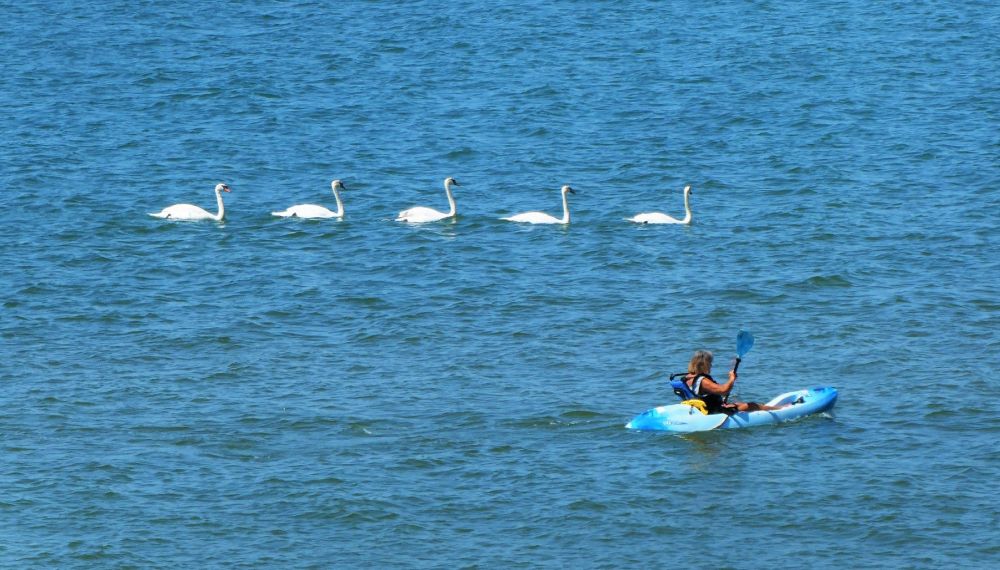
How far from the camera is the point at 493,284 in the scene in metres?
26.6

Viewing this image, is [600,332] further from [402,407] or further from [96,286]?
[96,286]

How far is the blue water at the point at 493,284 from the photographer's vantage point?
17797mm

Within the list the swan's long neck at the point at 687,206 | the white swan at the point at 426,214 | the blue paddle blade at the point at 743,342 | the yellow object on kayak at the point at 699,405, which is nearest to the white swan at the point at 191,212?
the white swan at the point at 426,214

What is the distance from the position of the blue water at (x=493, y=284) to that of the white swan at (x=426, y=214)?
1.48 feet

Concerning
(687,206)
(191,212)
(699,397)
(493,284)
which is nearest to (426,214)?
(493,284)

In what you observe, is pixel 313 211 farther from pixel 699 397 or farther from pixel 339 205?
pixel 699 397

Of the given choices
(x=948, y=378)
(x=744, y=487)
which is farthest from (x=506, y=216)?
(x=744, y=487)

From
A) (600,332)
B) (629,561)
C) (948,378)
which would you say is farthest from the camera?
(600,332)

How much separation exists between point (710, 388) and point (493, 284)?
6.95 meters

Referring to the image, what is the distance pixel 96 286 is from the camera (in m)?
26.7

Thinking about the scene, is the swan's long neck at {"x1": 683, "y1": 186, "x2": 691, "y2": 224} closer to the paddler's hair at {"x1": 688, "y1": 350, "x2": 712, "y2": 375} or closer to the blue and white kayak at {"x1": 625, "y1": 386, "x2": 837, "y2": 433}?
the paddler's hair at {"x1": 688, "y1": 350, "x2": 712, "y2": 375}

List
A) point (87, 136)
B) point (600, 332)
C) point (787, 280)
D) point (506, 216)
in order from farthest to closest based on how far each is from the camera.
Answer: point (87, 136) → point (506, 216) → point (787, 280) → point (600, 332)

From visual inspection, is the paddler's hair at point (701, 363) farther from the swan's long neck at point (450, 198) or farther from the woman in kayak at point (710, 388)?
the swan's long neck at point (450, 198)

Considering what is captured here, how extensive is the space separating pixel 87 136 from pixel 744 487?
70.6ft
